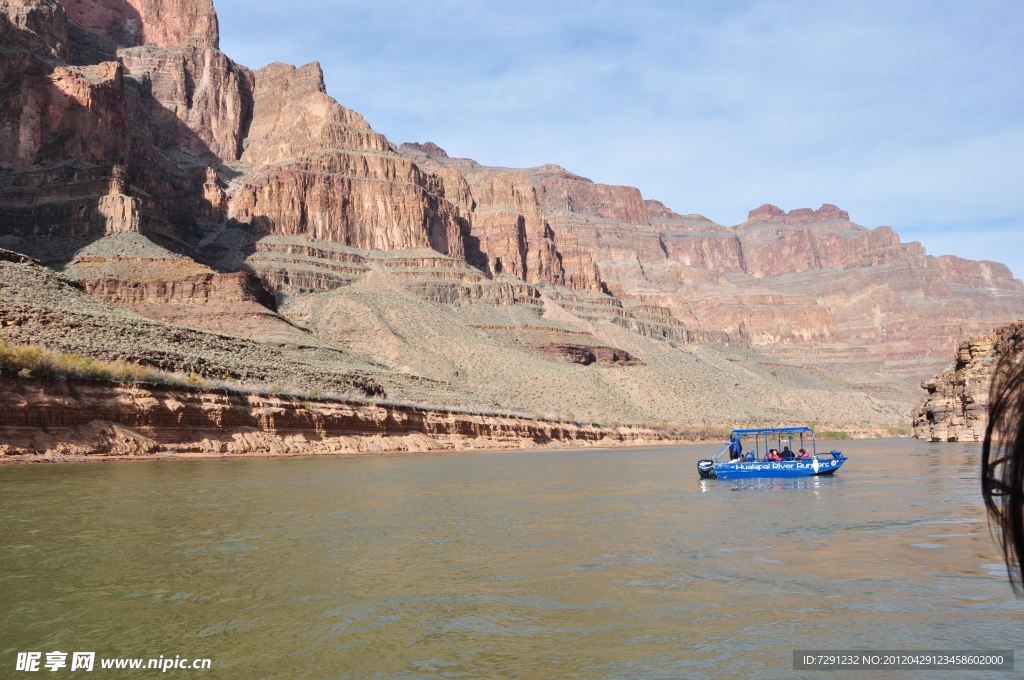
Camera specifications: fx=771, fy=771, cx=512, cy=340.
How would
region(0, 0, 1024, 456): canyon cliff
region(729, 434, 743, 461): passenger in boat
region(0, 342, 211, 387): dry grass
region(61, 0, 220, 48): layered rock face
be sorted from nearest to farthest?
region(0, 342, 211, 387): dry grass
region(729, 434, 743, 461): passenger in boat
region(0, 0, 1024, 456): canyon cliff
region(61, 0, 220, 48): layered rock face

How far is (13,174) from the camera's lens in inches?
4542

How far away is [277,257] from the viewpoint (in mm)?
137125

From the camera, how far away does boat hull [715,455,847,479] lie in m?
41.4

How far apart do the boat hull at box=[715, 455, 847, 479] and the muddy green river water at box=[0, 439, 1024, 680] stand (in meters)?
13.5

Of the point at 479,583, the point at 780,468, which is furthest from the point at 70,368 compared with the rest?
the point at 780,468

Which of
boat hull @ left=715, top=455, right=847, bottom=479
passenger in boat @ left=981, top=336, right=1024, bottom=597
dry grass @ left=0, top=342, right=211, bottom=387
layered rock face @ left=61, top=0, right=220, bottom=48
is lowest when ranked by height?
boat hull @ left=715, top=455, right=847, bottom=479

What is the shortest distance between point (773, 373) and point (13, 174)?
16285 cm

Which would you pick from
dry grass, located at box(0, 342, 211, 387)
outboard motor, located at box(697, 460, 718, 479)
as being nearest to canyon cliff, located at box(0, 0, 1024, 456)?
dry grass, located at box(0, 342, 211, 387)

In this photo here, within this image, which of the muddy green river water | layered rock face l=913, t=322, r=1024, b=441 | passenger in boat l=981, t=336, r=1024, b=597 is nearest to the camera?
passenger in boat l=981, t=336, r=1024, b=597

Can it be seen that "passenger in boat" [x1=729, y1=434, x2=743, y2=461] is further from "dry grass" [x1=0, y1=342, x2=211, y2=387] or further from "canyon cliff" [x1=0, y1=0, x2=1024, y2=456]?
"canyon cliff" [x1=0, y1=0, x2=1024, y2=456]

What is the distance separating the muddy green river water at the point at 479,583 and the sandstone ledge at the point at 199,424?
760cm

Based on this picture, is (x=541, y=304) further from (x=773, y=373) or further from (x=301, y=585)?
(x=301, y=585)

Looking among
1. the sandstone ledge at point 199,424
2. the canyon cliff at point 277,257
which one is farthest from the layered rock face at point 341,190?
the sandstone ledge at point 199,424

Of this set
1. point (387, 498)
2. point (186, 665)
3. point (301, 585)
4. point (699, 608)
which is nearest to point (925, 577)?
point (699, 608)
